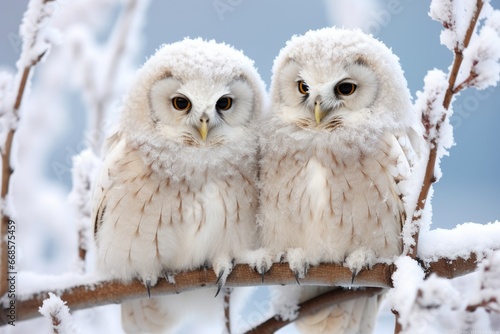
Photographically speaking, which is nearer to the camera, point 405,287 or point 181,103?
point 405,287

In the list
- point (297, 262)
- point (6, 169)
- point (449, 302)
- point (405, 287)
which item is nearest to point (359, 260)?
point (297, 262)

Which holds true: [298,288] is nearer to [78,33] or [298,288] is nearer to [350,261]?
[350,261]

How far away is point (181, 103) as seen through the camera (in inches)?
64.5

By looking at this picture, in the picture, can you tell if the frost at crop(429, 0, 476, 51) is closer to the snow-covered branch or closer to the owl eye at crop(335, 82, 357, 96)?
the snow-covered branch

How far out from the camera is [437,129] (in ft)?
3.11

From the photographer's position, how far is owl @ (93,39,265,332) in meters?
1.63

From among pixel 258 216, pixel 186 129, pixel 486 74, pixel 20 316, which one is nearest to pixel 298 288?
pixel 258 216

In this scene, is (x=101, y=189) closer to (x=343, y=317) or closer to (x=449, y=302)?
(x=343, y=317)

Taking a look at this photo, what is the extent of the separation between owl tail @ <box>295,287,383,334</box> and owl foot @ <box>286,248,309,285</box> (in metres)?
0.27

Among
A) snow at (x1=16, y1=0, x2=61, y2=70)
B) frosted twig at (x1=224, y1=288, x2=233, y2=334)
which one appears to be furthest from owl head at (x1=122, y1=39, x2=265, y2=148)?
snow at (x1=16, y1=0, x2=61, y2=70)

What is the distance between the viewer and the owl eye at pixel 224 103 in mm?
1649

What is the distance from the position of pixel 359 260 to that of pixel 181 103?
1.98ft

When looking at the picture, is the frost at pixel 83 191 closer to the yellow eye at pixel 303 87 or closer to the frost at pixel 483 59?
the yellow eye at pixel 303 87

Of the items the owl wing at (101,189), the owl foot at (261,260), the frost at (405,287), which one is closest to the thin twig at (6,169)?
the owl wing at (101,189)
